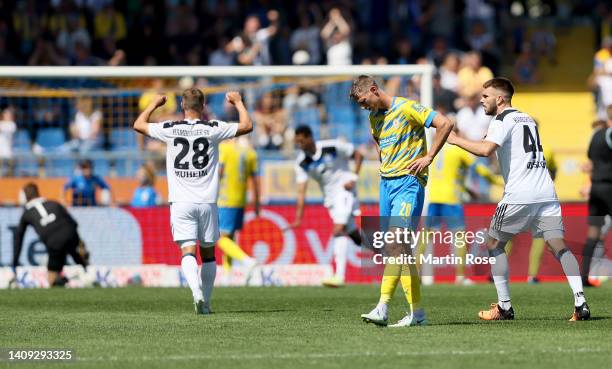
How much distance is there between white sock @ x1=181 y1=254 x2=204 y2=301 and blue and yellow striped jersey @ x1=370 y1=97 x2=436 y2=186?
2.56 meters

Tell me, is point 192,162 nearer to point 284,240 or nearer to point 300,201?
point 300,201

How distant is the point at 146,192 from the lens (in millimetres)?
22234

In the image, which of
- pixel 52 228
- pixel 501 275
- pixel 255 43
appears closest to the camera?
pixel 501 275

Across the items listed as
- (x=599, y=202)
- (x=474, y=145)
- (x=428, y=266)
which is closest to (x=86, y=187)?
(x=428, y=266)

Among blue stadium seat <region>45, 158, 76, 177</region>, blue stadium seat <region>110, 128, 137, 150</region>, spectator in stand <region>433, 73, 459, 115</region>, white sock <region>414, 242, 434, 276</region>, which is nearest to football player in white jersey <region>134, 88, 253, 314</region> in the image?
white sock <region>414, 242, 434, 276</region>

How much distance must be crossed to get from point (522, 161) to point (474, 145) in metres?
0.81

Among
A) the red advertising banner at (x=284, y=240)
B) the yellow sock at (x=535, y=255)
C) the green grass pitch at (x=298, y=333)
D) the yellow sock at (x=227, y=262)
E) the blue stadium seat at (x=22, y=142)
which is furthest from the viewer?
the blue stadium seat at (x=22, y=142)

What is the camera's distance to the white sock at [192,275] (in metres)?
13.5

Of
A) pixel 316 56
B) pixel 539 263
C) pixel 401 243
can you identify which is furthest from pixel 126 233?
pixel 401 243

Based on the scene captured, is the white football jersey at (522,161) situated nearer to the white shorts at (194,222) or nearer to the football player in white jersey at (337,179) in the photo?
the white shorts at (194,222)

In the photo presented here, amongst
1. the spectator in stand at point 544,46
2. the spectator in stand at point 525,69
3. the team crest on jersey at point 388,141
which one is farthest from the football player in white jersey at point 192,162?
the spectator in stand at point 544,46

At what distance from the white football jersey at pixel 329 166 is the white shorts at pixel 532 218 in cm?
714

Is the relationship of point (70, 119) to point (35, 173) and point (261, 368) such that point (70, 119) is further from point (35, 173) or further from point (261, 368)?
point (261, 368)

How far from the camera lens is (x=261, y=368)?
30.0 feet
